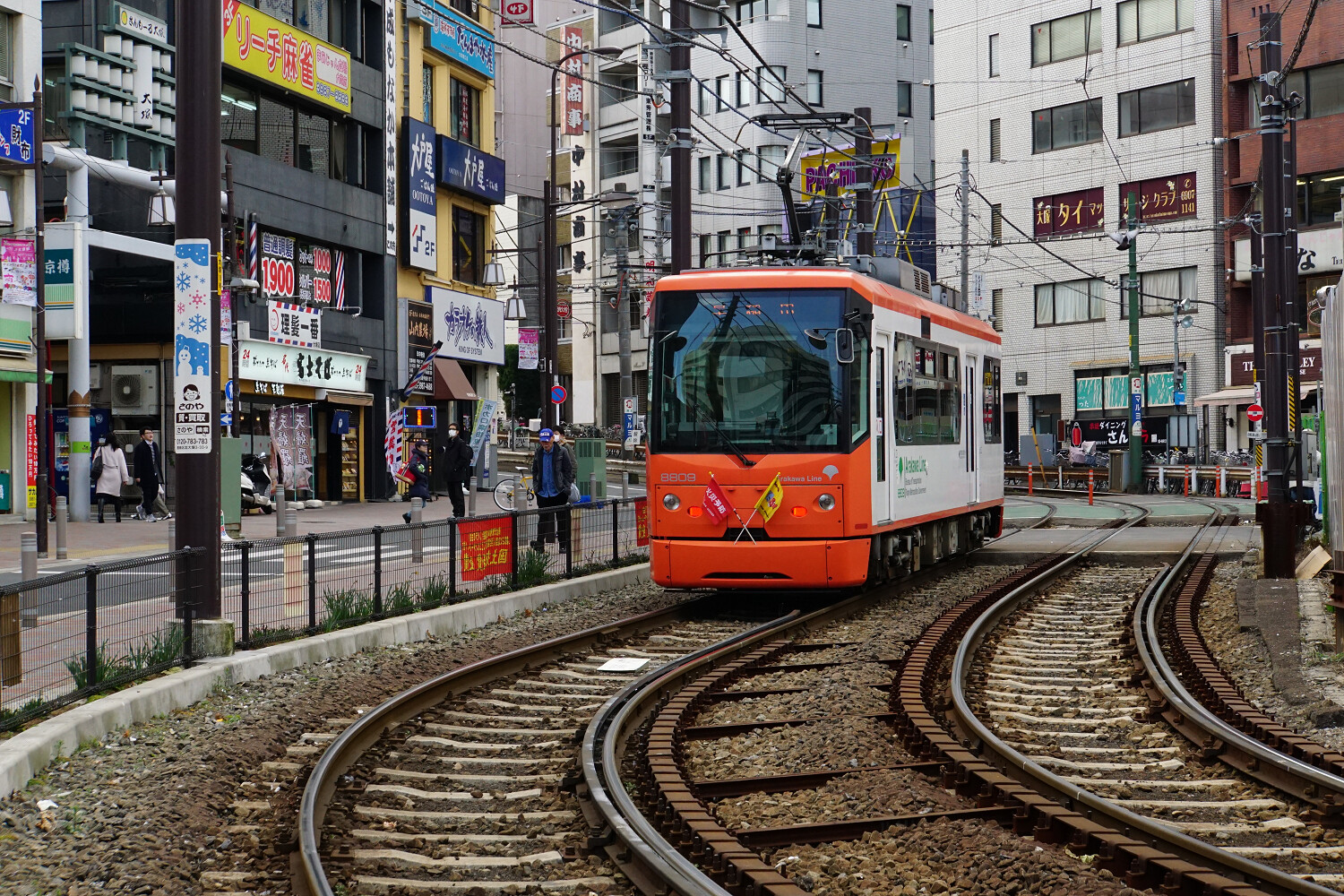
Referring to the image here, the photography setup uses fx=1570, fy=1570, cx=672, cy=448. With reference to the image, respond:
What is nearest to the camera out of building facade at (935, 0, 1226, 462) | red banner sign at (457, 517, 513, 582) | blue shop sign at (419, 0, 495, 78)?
red banner sign at (457, 517, 513, 582)

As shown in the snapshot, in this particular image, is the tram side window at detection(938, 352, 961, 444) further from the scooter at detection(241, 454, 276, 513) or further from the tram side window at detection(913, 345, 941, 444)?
the scooter at detection(241, 454, 276, 513)

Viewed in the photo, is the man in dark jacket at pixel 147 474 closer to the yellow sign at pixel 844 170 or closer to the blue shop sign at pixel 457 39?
the blue shop sign at pixel 457 39

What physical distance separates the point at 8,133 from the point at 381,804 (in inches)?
848

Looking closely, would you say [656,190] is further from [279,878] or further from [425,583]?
[279,878]

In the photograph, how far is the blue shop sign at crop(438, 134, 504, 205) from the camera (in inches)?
1622

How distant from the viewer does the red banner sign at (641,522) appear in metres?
20.8

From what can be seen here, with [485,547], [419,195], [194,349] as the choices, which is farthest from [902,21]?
[194,349]

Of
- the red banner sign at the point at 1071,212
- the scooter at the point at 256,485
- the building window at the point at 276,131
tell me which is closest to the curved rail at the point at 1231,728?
the scooter at the point at 256,485

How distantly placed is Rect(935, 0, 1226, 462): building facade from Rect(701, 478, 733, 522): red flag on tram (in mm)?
39482

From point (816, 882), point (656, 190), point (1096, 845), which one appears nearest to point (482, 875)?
point (816, 882)

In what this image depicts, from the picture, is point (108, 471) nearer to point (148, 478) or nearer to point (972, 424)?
point (148, 478)

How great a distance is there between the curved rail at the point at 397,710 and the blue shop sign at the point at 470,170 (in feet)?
89.2

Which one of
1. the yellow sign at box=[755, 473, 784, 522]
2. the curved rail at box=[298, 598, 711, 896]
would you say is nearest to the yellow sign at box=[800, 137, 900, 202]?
the yellow sign at box=[755, 473, 784, 522]

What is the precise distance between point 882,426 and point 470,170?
1122 inches
